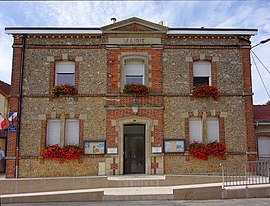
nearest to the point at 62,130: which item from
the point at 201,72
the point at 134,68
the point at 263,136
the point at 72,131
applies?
the point at 72,131

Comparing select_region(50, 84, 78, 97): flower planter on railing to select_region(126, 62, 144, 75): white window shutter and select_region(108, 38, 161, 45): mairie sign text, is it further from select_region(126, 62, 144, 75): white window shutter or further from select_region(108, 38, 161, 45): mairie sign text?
select_region(108, 38, 161, 45): mairie sign text

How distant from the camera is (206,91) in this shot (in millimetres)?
12188

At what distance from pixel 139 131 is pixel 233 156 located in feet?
14.7

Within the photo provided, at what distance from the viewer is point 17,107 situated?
39.6 ft

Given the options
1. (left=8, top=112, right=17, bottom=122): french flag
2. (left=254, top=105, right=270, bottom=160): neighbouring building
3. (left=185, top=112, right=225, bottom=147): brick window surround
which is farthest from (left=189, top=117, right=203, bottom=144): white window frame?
(left=8, top=112, right=17, bottom=122): french flag

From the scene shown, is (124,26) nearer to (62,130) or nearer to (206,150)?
(62,130)

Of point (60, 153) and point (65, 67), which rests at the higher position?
point (65, 67)

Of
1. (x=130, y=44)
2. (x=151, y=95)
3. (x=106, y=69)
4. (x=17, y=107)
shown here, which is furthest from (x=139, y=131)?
(x=17, y=107)

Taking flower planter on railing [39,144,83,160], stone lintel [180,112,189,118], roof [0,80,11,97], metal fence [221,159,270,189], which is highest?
roof [0,80,11,97]

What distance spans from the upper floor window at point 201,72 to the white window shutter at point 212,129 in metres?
1.82

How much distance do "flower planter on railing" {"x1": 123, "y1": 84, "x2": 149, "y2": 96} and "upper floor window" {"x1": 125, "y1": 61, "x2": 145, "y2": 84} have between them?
0.51 m

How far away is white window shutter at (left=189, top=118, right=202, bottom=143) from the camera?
40.2 feet

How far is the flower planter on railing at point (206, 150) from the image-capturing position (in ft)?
38.5

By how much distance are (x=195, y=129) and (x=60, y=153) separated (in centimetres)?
629
